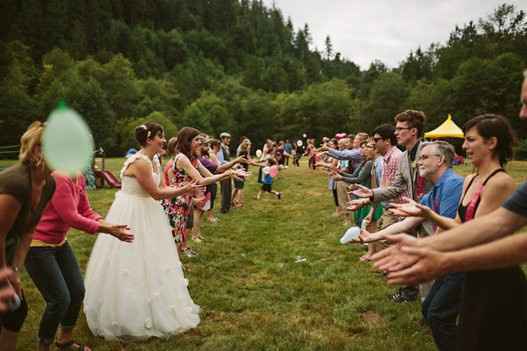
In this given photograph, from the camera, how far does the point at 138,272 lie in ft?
14.7

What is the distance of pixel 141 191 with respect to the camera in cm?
472

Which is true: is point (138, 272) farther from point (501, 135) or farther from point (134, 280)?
point (501, 135)

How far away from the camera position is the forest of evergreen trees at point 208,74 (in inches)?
2202

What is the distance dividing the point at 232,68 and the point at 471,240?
14131 cm

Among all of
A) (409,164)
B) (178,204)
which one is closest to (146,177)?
(178,204)

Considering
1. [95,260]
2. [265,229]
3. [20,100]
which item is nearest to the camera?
[95,260]

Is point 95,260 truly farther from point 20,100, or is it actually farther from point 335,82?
point 335,82

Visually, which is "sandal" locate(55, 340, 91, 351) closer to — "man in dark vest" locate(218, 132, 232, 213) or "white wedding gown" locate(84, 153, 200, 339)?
"white wedding gown" locate(84, 153, 200, 339)

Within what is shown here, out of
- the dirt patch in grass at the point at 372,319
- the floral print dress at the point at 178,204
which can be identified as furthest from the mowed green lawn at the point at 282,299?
the floral print dress at the point at 178,204

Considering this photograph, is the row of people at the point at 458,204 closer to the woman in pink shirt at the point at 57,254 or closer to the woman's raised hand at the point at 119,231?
the woman's raised hand at the point at 119,231

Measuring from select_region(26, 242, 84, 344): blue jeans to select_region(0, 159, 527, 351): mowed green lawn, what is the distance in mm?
755

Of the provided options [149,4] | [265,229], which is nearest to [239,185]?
[265,229]

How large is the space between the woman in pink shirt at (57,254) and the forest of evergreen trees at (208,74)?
3426 cm

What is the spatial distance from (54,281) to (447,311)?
3473 mm
